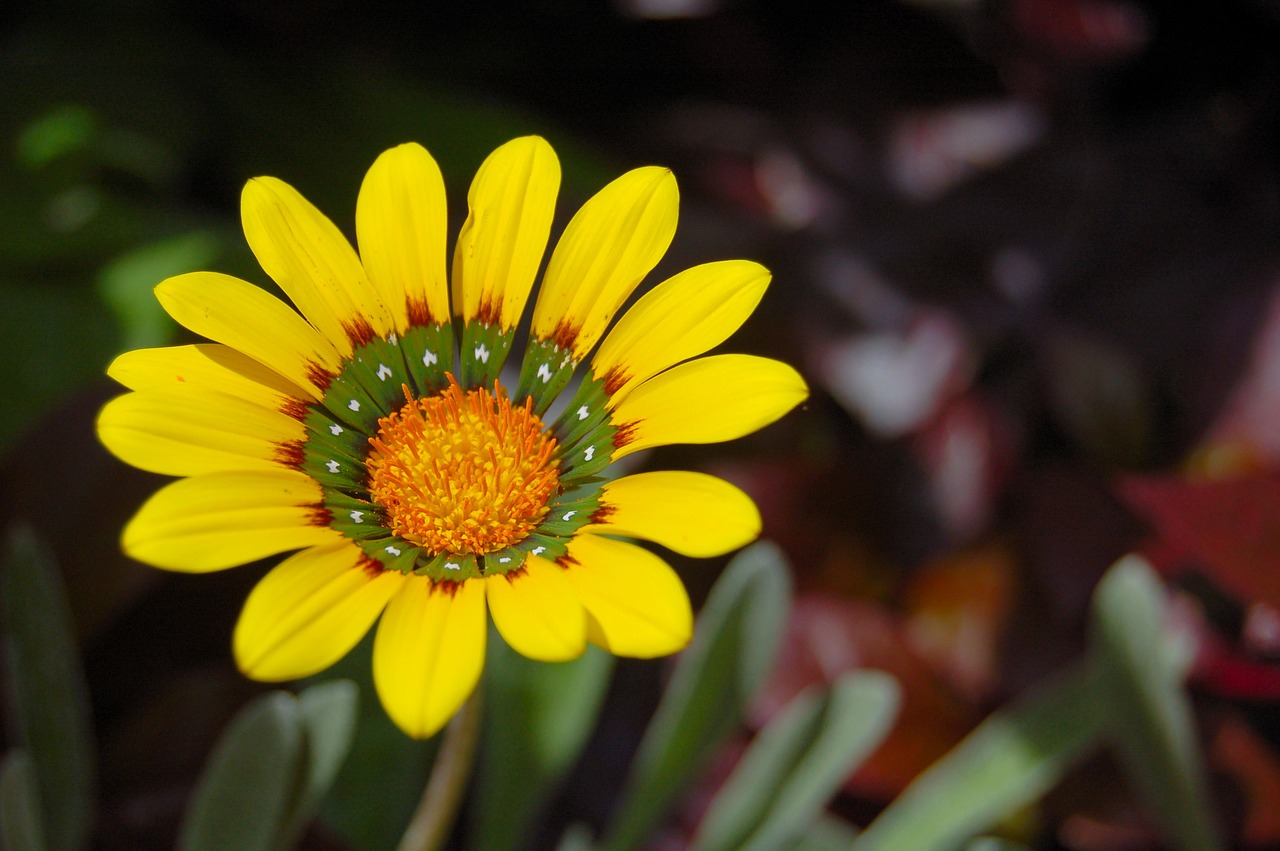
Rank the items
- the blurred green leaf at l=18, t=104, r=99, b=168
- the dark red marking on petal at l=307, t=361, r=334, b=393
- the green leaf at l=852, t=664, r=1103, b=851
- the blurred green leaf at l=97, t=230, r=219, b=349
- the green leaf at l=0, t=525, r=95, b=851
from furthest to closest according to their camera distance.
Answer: the blurred green leaf at l=18, t=104, r=99, b=168, the blurred green leaf at l=97, t=230, r=219, b=349, the green leaf at l=852, t=664, r=1103, b=851, the green leaf at l=0, t=525, r=95, b=851, the dark red marking on petal at l=307, t=361, r=334, b=393

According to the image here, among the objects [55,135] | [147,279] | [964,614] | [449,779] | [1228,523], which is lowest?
[964,614]

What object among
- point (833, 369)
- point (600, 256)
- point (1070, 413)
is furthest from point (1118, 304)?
point (600, 256)

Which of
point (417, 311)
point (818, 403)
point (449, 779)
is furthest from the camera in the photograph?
point (818, 403)

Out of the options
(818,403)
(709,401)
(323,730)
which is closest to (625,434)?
(709,401)

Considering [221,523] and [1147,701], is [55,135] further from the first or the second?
[1147,701]

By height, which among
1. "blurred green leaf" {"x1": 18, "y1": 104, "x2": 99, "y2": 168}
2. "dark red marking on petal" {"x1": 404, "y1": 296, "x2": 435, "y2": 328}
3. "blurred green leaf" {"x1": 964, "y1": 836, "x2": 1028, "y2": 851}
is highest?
"blurred green leaf" {"x1": 18, "y1": 104, "x2": 99, "y2": 168}

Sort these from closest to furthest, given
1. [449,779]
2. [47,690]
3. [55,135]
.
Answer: [449,779]
[47,690]
[55,135]

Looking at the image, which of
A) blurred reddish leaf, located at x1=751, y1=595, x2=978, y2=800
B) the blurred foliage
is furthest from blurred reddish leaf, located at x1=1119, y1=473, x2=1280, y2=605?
blurred reddish leaf, located at x1=751, y1=595, x2=978, y2=800

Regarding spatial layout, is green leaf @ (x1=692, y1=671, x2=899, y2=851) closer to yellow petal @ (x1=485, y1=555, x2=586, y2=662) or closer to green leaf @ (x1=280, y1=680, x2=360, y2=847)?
green leaf @ (x1=280, y1=680, x2=360, y2=847)
